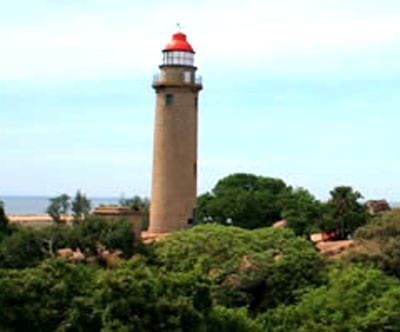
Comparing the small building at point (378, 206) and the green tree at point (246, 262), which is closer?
the green tree at point (246, 262)

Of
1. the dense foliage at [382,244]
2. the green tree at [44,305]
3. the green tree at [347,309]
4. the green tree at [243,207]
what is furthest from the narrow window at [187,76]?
the green tree at [44,305]

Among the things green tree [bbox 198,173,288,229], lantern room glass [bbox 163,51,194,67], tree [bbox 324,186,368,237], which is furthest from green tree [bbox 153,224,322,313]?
green tree [bbox 198,173,288,229]

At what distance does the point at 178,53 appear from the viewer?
46.2 metres

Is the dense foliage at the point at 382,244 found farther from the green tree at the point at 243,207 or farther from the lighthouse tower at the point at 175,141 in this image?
the green tree at the point at 243,207

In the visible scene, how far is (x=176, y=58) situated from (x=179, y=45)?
0.75 meters

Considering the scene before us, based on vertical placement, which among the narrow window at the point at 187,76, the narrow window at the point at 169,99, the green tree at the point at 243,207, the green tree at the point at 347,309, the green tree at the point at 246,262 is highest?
the narrow window at the point at 187,76

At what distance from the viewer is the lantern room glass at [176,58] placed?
46188 mm

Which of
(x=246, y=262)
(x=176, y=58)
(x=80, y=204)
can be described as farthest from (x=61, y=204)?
(x=246, y=262)

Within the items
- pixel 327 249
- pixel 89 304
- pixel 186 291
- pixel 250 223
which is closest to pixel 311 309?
pixel 186 291

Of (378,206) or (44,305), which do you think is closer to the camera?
(44,305)

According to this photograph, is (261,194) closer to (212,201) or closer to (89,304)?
(212,201)

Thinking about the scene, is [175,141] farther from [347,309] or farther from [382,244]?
[347,309]

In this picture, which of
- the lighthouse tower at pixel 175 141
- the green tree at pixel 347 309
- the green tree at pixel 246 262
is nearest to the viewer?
the green tree at pixel 347 309

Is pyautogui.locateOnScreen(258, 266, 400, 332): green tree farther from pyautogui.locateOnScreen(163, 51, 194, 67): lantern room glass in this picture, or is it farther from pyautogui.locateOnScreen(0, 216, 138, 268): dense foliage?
pyautogui.locateOnScreen(163, 51, 194, 67): lantern room glass
